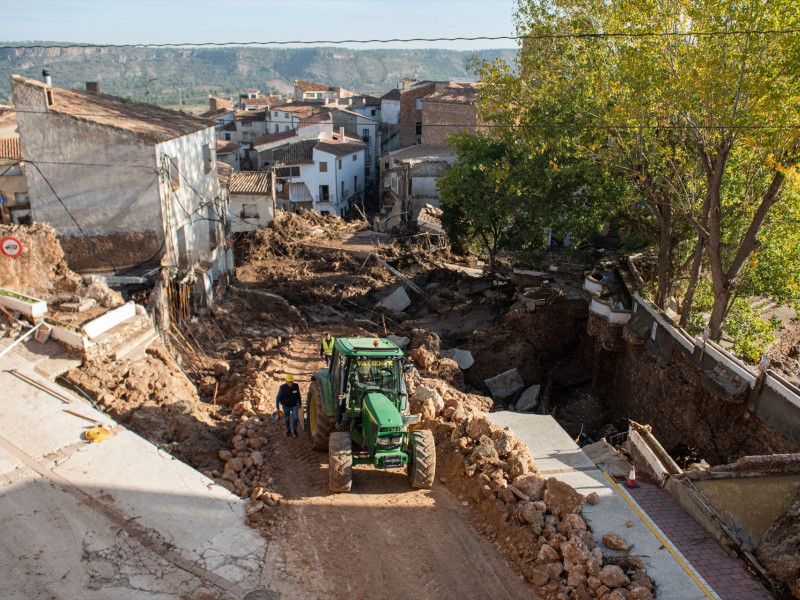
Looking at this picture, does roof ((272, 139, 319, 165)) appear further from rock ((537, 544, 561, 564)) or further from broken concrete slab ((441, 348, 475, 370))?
rock ((537, 544, 561, 564))

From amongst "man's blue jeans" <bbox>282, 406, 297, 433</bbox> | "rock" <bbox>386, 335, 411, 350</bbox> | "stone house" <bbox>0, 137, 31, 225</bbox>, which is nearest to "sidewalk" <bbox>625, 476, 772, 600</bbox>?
"man's blue jeans" <bbox>282, 406, 297, 433</bbox>

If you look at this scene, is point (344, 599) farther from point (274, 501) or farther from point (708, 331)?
point (708, 331)

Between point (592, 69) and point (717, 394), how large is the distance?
10.0 meters

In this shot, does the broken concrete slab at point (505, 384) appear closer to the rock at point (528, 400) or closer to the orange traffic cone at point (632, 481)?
the rock at point (528, 400)

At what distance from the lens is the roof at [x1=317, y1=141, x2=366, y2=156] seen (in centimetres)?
4731

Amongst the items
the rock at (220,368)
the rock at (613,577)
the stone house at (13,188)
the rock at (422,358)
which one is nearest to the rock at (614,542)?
the rock at (613,577)

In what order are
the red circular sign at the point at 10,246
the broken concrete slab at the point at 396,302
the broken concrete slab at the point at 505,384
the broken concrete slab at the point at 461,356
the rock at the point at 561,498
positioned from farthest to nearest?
the broken concrete slab at the point at 396,302 < the broken concrete slab at the point at 461,356 < the broken concrete slab at the point at 505,384 < the red circular sign at the point at 10,246 < the rock at the point at 561,498

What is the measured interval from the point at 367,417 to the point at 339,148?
135 ft

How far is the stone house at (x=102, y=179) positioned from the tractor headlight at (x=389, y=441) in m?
10.5

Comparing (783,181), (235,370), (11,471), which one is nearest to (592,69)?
(783,181)

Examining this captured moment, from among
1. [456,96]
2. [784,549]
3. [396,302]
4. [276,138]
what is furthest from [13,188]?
[456,96]

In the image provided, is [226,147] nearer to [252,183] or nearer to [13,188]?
[252,183]

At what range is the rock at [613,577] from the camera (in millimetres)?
8172

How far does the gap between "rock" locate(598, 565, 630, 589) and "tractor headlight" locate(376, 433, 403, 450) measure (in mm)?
3501
